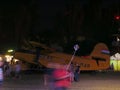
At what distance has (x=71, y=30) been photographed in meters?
76.2

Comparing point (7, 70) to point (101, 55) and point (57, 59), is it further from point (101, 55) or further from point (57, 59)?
point (101, 55)

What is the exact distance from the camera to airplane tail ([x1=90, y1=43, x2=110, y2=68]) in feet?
163

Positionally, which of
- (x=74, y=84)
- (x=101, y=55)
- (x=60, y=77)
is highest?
(x=101, y=55)

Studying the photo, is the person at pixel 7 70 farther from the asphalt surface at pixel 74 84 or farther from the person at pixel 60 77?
the person at pixel 60 77

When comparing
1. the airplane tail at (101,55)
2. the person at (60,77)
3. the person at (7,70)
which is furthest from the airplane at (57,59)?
the person at (60,77)

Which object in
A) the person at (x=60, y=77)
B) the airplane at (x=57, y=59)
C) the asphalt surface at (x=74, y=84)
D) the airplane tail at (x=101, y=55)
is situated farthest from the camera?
the airplane tail at (x=101, y=55)

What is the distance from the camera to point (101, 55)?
50.7 meters

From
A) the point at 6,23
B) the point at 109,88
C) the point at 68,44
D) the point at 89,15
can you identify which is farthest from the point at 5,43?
the point at 109,88

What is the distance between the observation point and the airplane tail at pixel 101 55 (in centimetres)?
4975

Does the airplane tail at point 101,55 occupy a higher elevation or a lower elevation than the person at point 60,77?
higher

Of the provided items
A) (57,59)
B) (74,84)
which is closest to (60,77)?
(74,84)

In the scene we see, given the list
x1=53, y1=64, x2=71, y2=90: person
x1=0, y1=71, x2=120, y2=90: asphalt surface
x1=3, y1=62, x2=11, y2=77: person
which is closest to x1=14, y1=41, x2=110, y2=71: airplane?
x1=0, y1=71, x2=120, y2=90: asphalt surface

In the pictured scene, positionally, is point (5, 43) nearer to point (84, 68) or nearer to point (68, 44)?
point (68, 44)

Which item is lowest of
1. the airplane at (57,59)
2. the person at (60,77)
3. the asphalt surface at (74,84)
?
the asphalt surface at (74,84)
